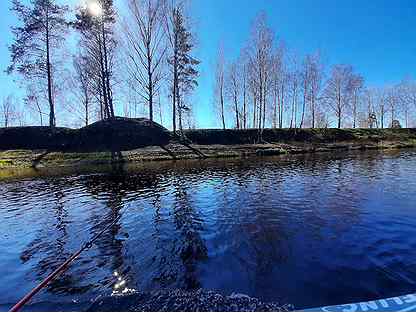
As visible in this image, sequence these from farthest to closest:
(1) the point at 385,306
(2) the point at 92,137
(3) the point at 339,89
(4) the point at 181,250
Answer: (3) the point at 339,89, (2) the point at 92,137, (4) the point at 181,250, (1) the point at 385,306

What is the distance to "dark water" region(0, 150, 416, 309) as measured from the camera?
5164mm

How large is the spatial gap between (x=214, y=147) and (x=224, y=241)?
92.4ft

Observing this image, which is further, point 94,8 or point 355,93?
point 355,93

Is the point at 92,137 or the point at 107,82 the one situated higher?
the point at 107,82

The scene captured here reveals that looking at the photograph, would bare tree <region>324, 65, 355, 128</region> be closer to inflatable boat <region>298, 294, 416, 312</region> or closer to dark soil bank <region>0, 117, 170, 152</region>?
dark soil bank <region>0, 117, 170, 152</region>

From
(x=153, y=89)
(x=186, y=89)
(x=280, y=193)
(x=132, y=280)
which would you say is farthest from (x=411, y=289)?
(x=186, y=89)

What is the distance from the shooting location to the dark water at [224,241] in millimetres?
5164

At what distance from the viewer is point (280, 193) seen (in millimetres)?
12680

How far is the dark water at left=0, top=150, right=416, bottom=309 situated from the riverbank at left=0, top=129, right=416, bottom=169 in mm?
14980

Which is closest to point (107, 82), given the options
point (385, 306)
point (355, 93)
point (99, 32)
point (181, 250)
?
point (99, 32)

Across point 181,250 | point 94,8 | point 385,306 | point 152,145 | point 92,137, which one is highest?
point 94,8

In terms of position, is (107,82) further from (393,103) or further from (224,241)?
(393,103)

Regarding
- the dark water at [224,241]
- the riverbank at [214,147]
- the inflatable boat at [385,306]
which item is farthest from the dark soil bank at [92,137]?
the inflatable boat at [385,306]

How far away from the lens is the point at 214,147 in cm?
3534
